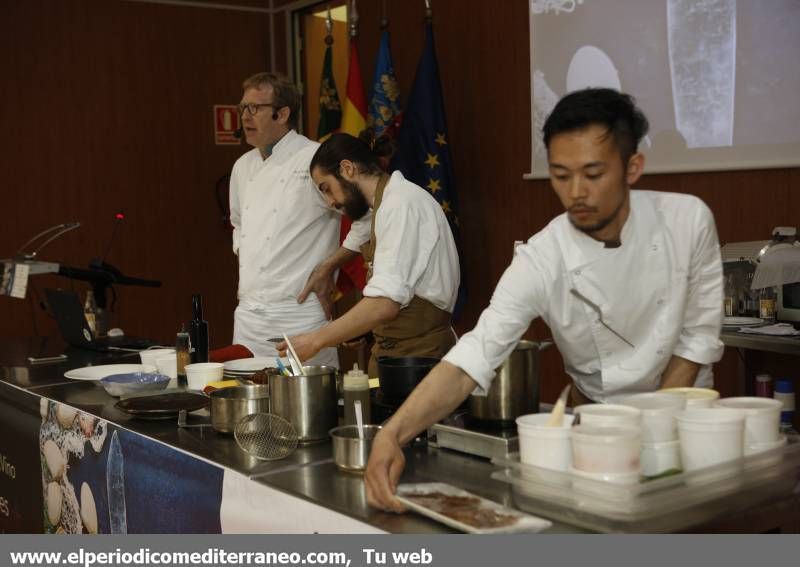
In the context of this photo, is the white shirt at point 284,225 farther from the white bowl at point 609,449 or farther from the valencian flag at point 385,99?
the white bowl at point 609,449

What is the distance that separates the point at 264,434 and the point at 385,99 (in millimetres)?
3369

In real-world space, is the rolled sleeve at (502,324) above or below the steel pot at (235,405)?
above

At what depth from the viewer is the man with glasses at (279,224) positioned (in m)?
3.64

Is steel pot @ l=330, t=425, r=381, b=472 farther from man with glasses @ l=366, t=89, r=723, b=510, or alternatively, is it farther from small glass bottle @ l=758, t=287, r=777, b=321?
small glass bottle @ l=758, t=287, r=777, b=321

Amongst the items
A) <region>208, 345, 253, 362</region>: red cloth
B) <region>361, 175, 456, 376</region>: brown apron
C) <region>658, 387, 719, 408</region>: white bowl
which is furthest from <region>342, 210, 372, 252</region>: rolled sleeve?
<region>658, 387, 719, 408</region>: white bowl

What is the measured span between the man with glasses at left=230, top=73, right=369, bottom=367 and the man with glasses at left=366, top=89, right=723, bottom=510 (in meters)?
1.66

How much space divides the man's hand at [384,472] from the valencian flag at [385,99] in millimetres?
3434

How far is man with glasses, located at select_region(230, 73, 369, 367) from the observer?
3645 millimetres

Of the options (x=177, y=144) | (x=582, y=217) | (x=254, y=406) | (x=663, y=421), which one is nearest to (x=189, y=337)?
(x=254, y=406)

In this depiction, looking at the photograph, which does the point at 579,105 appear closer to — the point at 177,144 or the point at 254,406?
the point at 254,406

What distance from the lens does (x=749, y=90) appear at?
12.4ft

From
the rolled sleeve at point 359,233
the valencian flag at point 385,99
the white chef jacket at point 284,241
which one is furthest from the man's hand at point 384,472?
the valencian flag at point 385,99
